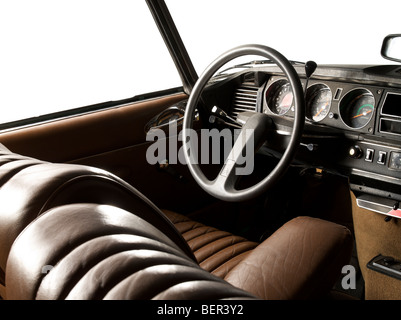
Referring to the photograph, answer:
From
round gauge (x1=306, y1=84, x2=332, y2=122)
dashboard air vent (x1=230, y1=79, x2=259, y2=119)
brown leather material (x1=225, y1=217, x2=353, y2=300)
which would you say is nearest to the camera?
brown leather material (x1=225, y1=217, x2=353, y2=300)

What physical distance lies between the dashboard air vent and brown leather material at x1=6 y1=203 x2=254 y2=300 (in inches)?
57.1

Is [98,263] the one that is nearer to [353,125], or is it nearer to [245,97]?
[353,125]

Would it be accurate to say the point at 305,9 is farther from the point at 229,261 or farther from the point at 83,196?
the point at 83,196

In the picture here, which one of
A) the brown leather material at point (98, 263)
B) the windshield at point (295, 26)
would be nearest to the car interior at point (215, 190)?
the brown leather material at point (98, 263)

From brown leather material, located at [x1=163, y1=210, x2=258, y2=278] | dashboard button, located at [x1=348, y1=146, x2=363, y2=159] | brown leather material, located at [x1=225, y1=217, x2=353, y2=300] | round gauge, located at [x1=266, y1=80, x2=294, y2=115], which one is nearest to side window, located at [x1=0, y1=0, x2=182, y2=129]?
round gauge, located at [x1=266, y1=80, x2=294, y2=115]

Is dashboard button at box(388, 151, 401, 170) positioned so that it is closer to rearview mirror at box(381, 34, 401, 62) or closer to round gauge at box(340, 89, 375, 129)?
round gauge at box(340, 89, 375, 129)

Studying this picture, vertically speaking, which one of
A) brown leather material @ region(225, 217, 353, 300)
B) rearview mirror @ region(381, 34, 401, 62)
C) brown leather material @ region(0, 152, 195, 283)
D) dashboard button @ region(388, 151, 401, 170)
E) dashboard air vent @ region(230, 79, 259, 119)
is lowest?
brown leather material @ region(225, 217, 353, 300)

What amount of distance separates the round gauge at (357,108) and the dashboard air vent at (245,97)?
1.41 ft

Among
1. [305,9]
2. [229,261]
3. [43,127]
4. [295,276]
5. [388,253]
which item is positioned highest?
[305,9]

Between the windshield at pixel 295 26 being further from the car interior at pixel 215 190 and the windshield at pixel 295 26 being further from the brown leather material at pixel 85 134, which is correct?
the brown leather material at pixel 85 134

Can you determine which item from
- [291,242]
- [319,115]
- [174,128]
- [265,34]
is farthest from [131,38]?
[291,242]

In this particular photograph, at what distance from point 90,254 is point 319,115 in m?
1.42

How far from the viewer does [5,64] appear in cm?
200

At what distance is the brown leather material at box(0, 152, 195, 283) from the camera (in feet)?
2.63
